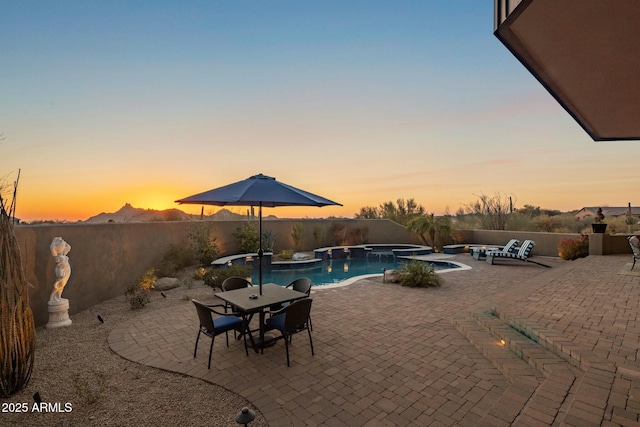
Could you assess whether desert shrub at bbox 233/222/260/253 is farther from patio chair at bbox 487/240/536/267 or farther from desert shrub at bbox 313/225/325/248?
patio chair at bbox 487/240/536/267

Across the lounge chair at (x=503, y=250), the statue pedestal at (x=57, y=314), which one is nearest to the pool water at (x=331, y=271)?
the lounge chair at (x=503, y=250)

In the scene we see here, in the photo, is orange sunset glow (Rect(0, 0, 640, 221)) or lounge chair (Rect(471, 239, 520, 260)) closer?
orange sunset glow (Rect(0, 0, 640, 221))

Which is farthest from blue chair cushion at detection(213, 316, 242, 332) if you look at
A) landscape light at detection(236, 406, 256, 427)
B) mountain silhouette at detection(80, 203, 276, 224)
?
mountain silhouette at detection(80, 203, 276, 224)

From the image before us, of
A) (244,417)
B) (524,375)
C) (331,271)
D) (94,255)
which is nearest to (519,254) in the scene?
(331,271)

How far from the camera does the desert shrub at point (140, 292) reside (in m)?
6.22

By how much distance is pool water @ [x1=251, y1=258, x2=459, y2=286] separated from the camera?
10109mm

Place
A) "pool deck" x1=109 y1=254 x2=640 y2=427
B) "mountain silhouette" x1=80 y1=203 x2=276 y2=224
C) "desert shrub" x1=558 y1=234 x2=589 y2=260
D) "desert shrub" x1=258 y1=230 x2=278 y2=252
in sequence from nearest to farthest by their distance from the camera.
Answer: "pool deck" x1=109 y1=254 x2=640 y2=427, "desert shrub" x1=558 y1=234 x2=589 y2=260, "desert shrub" x1=258 y1=230 x2=278 y2=252, "mountain silhouette" x1=80 y1=203 x2=276 y2=224

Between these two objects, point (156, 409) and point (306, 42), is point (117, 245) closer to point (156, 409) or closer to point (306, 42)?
point (156, 409)

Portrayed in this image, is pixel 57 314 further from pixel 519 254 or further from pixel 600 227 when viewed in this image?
pixel 600 227

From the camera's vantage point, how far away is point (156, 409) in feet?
9.58

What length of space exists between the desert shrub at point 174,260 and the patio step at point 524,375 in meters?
8.11

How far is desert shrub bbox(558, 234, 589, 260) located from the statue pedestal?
48.7 ft

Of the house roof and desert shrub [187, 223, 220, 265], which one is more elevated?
the house roof

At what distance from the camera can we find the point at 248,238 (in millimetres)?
12891
